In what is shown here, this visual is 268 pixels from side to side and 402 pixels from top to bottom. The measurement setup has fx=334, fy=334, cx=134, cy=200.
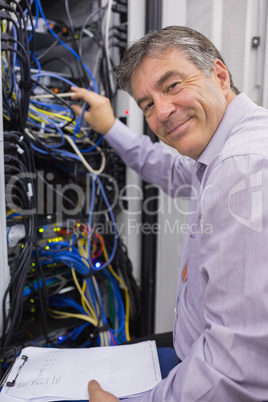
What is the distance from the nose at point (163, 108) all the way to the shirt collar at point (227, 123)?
0.14m

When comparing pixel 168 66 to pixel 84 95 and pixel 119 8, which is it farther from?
pixel 119 8

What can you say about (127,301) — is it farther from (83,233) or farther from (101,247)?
(83,233)

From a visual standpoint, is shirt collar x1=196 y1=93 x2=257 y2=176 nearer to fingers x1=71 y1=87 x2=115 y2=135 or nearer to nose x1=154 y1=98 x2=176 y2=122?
nose x1=154 y1=98 x2=176 y2=122

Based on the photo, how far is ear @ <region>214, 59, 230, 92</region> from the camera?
3.18 ft

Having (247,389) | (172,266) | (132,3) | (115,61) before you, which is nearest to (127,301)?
(172,266)

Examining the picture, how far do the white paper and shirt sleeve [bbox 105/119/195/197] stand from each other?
65cm

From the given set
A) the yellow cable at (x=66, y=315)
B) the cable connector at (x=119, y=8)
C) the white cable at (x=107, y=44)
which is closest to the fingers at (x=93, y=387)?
the yellow cable at (x=66, y=315)

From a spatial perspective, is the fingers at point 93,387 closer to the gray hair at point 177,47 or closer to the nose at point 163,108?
the nose at point 163,108

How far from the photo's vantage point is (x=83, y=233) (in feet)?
4.51

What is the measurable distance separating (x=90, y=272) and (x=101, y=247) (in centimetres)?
14

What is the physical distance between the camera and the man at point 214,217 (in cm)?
64

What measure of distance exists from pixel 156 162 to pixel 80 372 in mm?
830

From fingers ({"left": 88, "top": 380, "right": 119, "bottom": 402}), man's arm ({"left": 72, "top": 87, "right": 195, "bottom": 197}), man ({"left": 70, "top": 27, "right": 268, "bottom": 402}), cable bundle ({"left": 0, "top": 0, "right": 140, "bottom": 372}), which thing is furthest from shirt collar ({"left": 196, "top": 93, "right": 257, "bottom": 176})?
Answer: fingers ({"left": 88, "top": 380, "right": 119, "bottom": 402})

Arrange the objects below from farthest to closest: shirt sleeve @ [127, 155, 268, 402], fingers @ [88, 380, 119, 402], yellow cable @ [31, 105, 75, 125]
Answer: yellow cable @ [31, 105, 75, 125], fingers @ [88, 380, 119, 402], shirt sleeve @ [127, 155, 268, 402]
